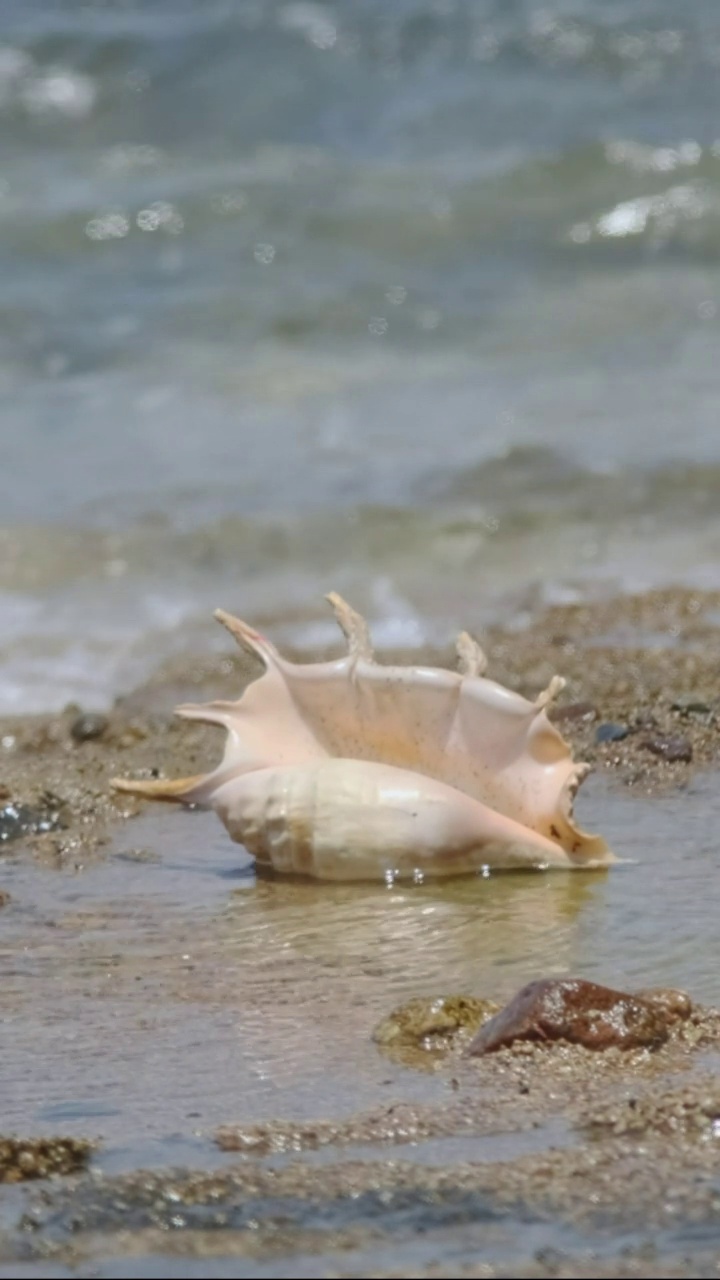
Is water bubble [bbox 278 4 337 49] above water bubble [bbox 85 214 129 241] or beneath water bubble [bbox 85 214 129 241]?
above

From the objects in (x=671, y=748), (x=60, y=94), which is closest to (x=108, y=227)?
(x=60, y=94)

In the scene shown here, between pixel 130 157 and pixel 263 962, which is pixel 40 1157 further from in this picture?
pixel 130 157

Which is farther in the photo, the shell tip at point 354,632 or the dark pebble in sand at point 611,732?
the dark pebble in sand at point 611,732

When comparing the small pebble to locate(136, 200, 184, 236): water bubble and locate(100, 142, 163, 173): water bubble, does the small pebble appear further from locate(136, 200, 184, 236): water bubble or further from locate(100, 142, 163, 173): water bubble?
locate(100, 142, 163, 173): water bubble

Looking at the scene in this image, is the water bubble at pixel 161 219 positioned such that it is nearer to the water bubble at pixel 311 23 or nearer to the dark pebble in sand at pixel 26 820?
the water bubble at pixel 311 23

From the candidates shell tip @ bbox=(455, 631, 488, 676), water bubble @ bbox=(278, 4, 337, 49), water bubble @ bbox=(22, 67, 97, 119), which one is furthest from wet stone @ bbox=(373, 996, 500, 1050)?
water bubble @ bbox=(278, 4, 337, 49)

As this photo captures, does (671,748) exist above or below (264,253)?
below

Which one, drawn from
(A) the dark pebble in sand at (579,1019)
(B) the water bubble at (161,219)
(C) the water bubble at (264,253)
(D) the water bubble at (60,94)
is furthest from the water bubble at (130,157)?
(A) the dark pebble in sand at (579,1019)
